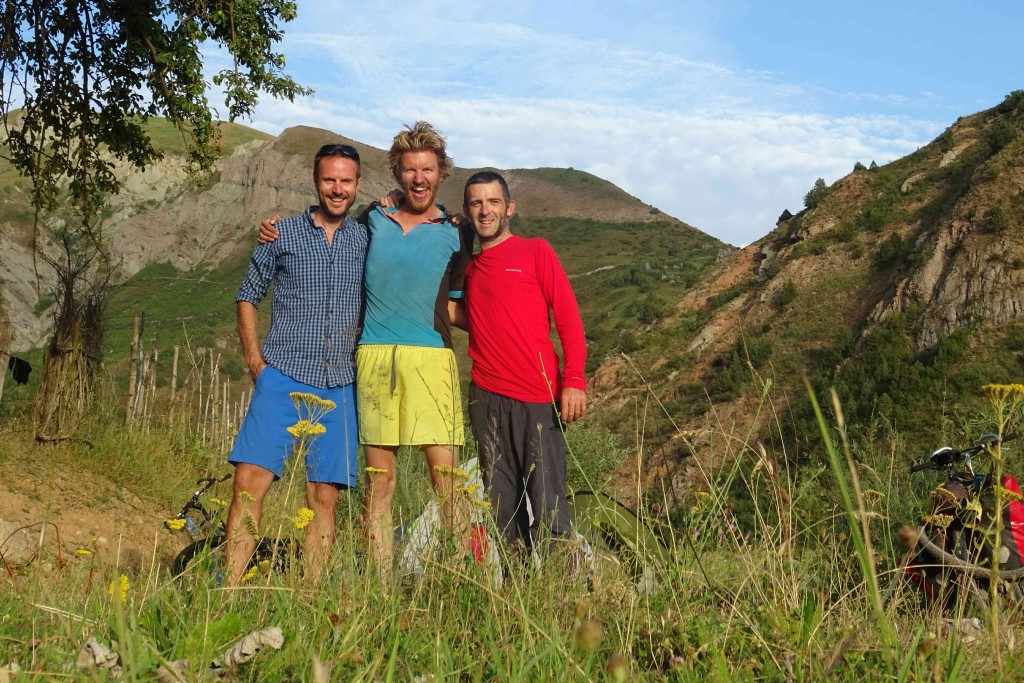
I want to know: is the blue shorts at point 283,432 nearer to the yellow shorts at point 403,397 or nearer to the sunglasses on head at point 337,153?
the yellow shorts at point 403,397

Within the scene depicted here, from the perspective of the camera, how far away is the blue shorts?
3.52 m

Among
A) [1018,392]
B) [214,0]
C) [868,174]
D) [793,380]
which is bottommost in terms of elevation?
[793,380]

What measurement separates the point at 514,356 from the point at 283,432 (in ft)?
3.28

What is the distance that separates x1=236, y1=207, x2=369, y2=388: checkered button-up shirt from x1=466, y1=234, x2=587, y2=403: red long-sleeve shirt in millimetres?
526

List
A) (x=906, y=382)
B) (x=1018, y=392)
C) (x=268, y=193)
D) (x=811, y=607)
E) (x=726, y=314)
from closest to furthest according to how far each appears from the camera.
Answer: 1. (x=1018, y=392)
2. (x=811, y=607)
3. (x=906, y=382)
4. (x=726, y=314)
5. (x=268, y=193)

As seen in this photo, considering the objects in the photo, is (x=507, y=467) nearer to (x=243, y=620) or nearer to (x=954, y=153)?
(x=243, y=620)

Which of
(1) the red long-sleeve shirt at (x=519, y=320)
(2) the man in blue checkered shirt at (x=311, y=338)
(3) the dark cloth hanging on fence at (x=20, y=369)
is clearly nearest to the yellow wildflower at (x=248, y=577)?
(2) the man in blue checkered shirt at (x=311, y=338)

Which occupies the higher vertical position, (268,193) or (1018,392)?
(268,193)

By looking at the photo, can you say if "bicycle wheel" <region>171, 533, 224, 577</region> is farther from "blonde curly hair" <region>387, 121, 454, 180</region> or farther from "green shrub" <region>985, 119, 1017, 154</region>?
"green shrub" <region>985, 119, 1017, 154</region>

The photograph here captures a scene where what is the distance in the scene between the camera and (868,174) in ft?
108

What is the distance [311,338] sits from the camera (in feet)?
12.0

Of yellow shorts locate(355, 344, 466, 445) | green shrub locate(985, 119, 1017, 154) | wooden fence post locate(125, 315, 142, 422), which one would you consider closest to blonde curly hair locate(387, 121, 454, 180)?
yellow shorts locate(355, 344, 466, 445)

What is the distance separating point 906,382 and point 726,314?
10803 millimetres

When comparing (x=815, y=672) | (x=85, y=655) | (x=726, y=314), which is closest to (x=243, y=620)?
(x=85, y=655)
